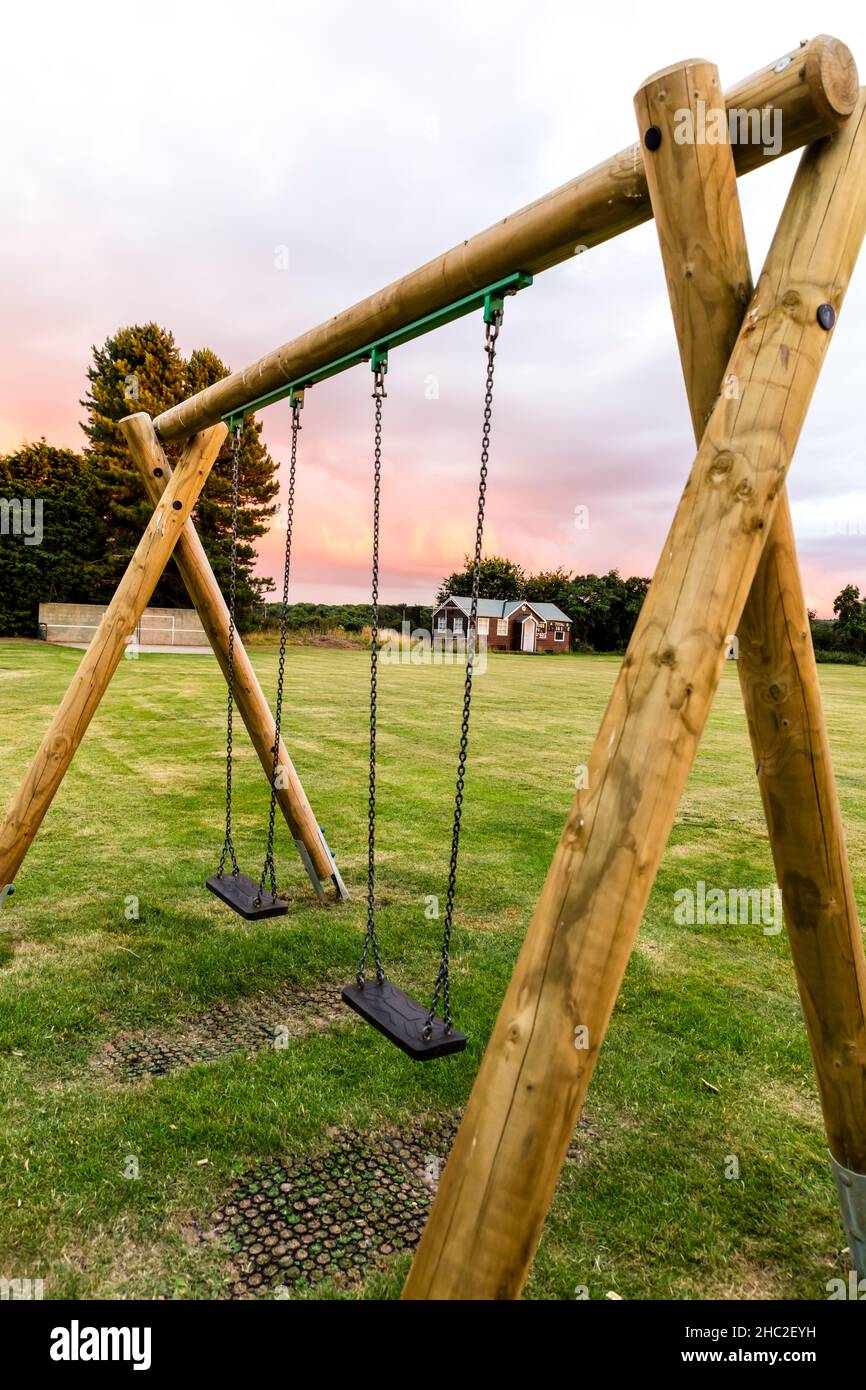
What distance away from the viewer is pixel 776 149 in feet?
5.82

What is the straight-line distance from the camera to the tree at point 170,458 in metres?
30.2

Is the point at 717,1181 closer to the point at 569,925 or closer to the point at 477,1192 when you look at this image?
the point at 477,1192

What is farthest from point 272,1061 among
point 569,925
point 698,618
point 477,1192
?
point 698,618

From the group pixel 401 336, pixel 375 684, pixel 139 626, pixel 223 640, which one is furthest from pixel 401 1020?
pixel 139 626

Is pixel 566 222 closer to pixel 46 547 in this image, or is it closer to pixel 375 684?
pixel 375 684

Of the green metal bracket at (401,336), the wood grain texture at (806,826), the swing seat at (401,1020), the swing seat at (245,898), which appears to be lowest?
the swing seat at (401,1020)

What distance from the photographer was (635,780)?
1577 mm

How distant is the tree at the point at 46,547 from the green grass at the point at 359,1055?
74.9ft

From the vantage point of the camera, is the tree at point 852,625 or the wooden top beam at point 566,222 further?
the tree at point 852,625

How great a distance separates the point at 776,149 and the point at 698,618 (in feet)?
3.65

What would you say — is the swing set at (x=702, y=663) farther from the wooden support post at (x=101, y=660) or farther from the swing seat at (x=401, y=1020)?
the wooden support post at (x=101, y=660)

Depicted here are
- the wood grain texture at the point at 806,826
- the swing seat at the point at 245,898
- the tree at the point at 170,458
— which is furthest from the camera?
the tree at the point at 170,458

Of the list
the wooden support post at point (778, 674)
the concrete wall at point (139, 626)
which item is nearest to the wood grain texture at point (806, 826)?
the wooden support post at point (778, 674)

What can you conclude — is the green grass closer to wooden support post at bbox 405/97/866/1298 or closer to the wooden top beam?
wooden support post at bbox 405/97/866/1298
